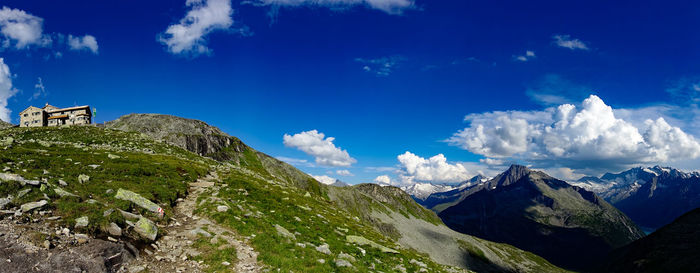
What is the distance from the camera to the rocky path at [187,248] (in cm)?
1677

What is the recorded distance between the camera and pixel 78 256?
14.2m

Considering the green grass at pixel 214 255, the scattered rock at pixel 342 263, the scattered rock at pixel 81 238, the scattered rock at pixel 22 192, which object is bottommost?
the scattered rock at pixel 342 263

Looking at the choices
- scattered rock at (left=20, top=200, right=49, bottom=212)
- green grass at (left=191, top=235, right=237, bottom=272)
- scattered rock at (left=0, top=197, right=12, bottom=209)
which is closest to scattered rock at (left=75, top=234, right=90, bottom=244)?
scattered rock at (left=20, top=200, right=49, bottom=212)

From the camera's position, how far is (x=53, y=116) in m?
136

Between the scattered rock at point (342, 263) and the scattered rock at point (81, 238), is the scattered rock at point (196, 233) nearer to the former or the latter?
the scattered rock at point (81, 238)

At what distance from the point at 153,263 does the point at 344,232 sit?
2077cm

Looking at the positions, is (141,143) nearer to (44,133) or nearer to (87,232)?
(44,133)

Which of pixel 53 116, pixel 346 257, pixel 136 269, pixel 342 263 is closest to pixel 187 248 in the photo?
pixel 136 269

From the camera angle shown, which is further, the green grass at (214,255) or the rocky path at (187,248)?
the green grass at (214,255)

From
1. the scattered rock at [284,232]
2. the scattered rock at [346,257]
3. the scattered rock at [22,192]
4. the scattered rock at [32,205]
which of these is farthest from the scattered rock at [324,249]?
the scattered rock at [22,192]

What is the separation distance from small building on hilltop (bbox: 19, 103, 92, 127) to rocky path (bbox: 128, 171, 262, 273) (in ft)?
515

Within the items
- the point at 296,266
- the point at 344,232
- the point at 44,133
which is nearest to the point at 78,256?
the point at 296,266

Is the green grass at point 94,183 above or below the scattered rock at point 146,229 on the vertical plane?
above

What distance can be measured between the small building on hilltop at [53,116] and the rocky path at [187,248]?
15705 centimetres
